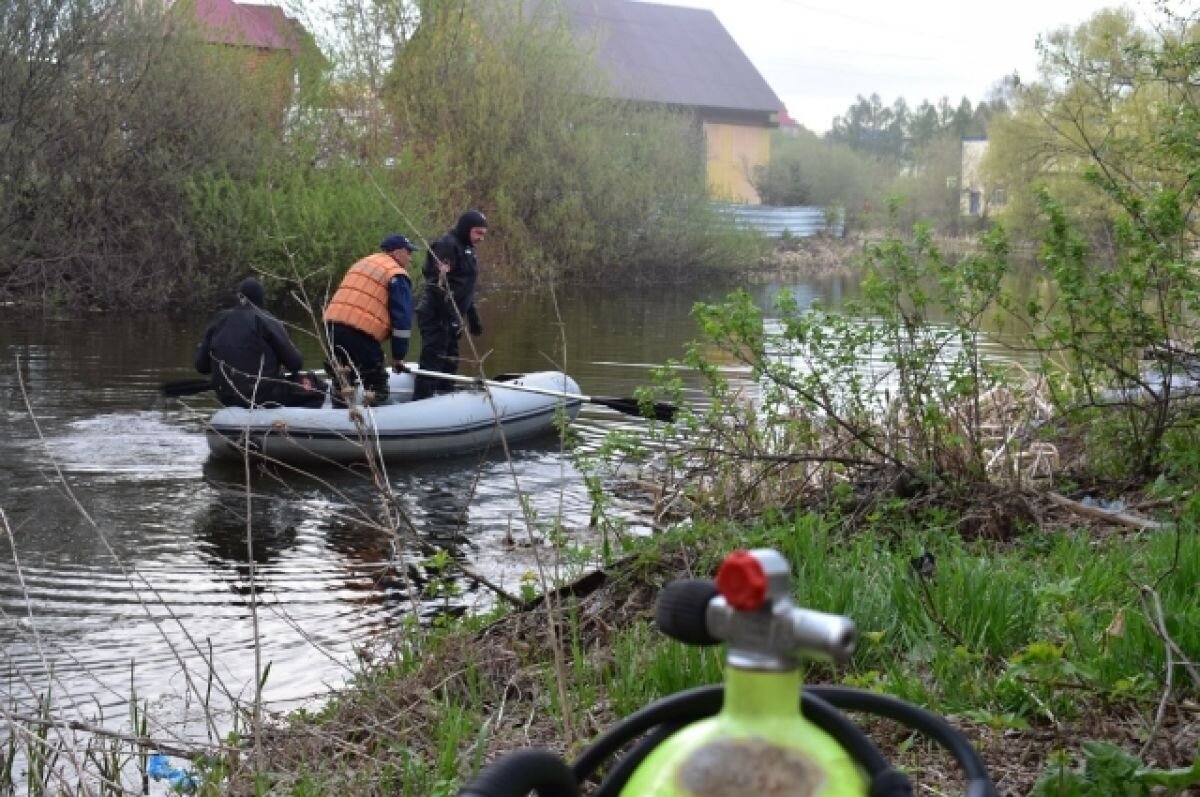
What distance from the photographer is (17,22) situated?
73.0 ft

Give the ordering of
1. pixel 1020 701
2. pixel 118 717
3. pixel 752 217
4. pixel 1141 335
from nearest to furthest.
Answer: pixel 1020 701 < pixel 118 717 < pixel 1141 335 < pixel 752 217

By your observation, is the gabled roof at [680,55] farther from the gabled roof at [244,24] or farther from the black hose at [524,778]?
the black hose at [524,778]

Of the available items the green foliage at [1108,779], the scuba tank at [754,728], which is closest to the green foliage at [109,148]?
the green foliage at [1108,779]

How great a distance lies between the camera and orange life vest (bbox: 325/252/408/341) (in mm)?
12203

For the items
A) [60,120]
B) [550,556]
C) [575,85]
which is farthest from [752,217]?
[550,556]

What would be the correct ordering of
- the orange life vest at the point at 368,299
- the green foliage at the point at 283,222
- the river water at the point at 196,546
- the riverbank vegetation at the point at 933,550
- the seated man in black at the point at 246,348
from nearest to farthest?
1. the riverbank vegetation at the point at 933,550
2. the river water at the point at 196,546
3. the seated man in black at the point at 246,348
4. the orange life vest at the point at 368,299
5. the green foliage at the point at 283,222

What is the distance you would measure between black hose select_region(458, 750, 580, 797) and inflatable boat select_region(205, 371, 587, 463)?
362 inches

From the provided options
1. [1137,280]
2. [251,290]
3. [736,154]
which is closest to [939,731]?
[1137,280]

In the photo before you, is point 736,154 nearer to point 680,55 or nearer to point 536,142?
point 680,55

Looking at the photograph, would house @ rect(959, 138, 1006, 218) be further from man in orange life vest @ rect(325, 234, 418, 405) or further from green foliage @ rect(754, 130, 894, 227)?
man in orange life vest @ rect(325, 234, 418, 405)

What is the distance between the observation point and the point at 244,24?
28.2 m

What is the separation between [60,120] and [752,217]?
2590 cm

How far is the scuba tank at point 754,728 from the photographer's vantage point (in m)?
1.31

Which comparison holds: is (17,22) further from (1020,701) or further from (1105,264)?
(1020,701)
